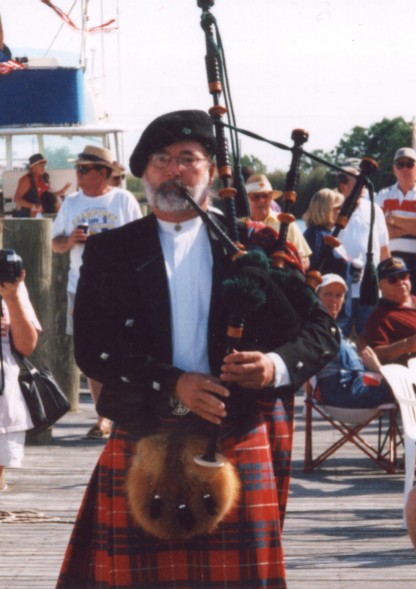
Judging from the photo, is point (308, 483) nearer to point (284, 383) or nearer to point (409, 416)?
point (409, 416)

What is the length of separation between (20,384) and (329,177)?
12235mm

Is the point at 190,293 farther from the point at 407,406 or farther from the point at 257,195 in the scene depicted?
the point at 257,195

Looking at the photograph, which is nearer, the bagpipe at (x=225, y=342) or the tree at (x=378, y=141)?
the bagpipe at (x=225, y=342)

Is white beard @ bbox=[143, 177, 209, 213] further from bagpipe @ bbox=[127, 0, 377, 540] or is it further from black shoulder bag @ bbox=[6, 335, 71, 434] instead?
black shoulder bag @ bbox=[6, 335, 71, 434]

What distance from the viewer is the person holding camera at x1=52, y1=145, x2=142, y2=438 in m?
7.54

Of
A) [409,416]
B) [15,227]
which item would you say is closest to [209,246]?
[409,416]

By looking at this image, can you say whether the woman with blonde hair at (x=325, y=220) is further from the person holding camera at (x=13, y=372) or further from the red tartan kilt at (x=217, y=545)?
the red tartan kilt at (x=217, y=545)

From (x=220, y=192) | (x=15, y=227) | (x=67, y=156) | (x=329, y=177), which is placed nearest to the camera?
(x=220, y=192)

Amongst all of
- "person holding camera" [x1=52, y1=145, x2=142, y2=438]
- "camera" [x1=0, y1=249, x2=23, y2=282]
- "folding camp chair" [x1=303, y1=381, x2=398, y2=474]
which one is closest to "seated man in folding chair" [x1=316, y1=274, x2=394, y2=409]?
"folding camp chair" [x1=303, y1=381, x2=398, y2=474]

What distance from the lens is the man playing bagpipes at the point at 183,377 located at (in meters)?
3.38

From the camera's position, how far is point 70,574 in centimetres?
362

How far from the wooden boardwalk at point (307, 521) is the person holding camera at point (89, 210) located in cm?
71

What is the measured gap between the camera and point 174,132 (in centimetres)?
351

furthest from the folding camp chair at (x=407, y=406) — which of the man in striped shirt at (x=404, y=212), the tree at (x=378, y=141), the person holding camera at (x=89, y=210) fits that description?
the tree at (x=378, y=141)
